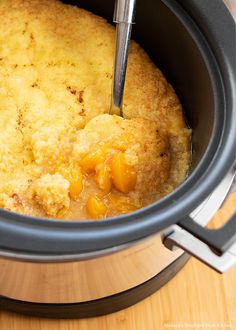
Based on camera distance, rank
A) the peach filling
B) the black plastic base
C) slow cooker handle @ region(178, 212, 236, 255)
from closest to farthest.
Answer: slow cooker handle @ region(178, 212, 236, 255) → the peach filling → the black plastic base

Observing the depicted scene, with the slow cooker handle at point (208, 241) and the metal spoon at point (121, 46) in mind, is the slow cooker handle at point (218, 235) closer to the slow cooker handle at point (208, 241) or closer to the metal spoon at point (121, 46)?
the slow cooker handle at point (208, 241)

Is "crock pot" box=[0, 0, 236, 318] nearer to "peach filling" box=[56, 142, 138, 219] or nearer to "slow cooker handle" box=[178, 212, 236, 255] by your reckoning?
"slow cooker handle" box=[178, 212, 236, 255]

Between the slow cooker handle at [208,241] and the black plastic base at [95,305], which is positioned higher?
the slow cooker handle at [208,241]

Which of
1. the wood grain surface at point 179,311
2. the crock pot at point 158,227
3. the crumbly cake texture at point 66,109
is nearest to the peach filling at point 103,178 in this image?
the crumbly cake texture at point 66,109

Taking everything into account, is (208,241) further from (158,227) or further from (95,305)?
(95,305)

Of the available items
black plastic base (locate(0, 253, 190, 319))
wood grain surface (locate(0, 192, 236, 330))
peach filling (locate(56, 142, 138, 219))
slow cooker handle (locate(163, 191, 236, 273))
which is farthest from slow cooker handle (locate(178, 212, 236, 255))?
wood grain surface (locate(0, 192, 236, 330))
